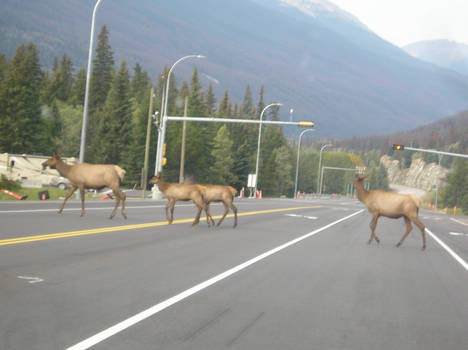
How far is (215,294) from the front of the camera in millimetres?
8016

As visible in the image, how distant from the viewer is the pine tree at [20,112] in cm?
7981

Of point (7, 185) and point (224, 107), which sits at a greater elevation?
point (224, 107)

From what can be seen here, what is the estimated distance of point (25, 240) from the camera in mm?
11984

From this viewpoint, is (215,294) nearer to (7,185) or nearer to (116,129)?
(7,185)

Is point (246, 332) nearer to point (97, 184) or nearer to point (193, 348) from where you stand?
point (193, 348)

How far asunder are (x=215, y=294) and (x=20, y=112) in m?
77.9

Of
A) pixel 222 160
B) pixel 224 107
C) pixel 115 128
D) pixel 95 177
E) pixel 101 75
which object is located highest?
pixel 101 75

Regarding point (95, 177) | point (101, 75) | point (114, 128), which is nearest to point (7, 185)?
point (95, 177)

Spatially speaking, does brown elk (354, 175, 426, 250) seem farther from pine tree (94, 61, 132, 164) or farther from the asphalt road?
pine tree (94, 61, 132, 164)

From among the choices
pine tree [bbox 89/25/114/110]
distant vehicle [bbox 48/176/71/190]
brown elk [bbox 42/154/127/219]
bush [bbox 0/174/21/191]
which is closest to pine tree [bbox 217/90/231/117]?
pine tree [bbox 89/25/114/110]

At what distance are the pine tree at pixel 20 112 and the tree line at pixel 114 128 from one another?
0.12 meters

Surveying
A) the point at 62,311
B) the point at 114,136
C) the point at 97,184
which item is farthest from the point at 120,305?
the point at 114,136

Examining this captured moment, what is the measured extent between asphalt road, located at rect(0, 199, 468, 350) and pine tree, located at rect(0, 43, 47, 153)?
69186 millimetres

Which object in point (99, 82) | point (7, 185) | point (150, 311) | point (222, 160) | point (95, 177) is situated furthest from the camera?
point (99, 82)
